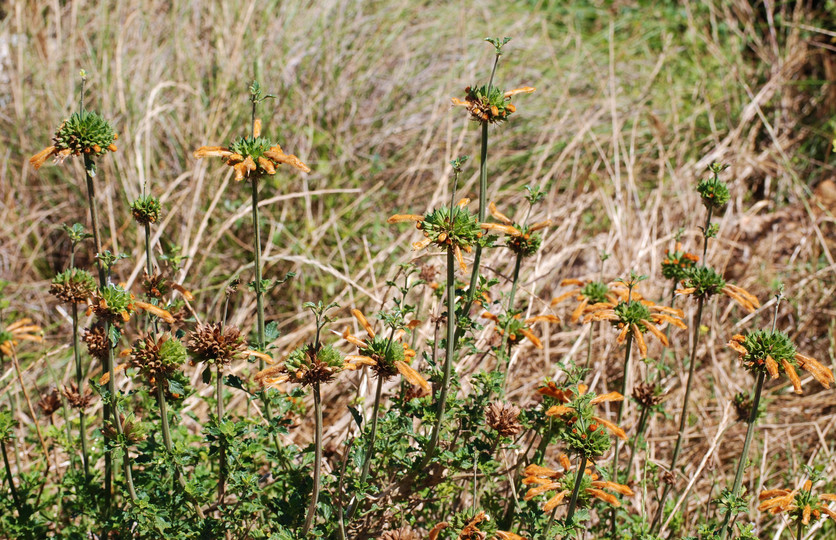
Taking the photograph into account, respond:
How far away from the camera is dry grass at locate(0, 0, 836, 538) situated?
2.94 meters

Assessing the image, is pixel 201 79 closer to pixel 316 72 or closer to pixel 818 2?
pixel 316 72

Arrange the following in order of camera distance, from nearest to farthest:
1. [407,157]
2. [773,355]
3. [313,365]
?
[313,365]
[773,355]
[407,157]

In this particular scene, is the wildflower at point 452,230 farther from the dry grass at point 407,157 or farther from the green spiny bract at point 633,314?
the dry grass at point 407,157

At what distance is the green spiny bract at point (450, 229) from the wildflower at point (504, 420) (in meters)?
0.45

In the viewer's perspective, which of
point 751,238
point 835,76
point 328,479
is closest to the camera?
point 328,479

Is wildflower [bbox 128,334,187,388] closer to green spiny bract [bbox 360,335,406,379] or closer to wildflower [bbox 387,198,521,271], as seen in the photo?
green spiny bract [bbox 360,335,406,379]

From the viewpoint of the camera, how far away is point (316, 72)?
3.87 m

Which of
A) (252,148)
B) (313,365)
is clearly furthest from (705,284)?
(252,148)

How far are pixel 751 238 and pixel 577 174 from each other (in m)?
0.91

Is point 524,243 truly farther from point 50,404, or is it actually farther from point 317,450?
point 50,404

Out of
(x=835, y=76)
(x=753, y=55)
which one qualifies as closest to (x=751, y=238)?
(x=835, y=76)

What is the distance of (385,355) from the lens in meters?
1.30

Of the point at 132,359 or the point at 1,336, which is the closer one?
the point at 132,359

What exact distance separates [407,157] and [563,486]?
2.48m
